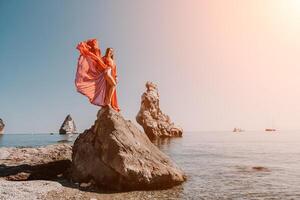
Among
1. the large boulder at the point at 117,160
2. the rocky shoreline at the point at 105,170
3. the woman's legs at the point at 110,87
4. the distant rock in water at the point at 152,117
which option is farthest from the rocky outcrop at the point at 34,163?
the distant rock in water at the point at 152,117

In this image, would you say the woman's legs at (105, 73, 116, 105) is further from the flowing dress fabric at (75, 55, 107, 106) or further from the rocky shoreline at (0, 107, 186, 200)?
the rocky shoreline at (0, 107, 186, 200)

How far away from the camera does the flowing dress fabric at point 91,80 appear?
2055 cm

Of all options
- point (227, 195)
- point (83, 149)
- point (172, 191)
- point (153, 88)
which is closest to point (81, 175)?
point (83, 149)

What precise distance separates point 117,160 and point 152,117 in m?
88.3

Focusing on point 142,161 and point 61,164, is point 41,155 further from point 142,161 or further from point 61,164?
point 142,161

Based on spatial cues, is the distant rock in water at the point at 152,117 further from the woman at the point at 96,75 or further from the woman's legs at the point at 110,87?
the woman's legs at the point at 110,87

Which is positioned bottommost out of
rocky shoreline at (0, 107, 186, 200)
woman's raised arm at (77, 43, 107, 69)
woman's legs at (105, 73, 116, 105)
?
rocky shoreline at (0, 107, 186, 200)

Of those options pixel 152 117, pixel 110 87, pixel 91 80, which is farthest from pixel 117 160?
pixel 152 117

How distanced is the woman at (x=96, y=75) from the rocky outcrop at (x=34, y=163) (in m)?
5.94

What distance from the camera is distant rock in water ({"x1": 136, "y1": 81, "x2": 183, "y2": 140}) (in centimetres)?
10194

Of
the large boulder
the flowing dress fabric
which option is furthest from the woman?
the large boulder

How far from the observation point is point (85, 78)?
20.9m

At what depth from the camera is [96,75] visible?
2109 centimetres

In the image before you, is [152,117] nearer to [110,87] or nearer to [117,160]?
[110,87]
